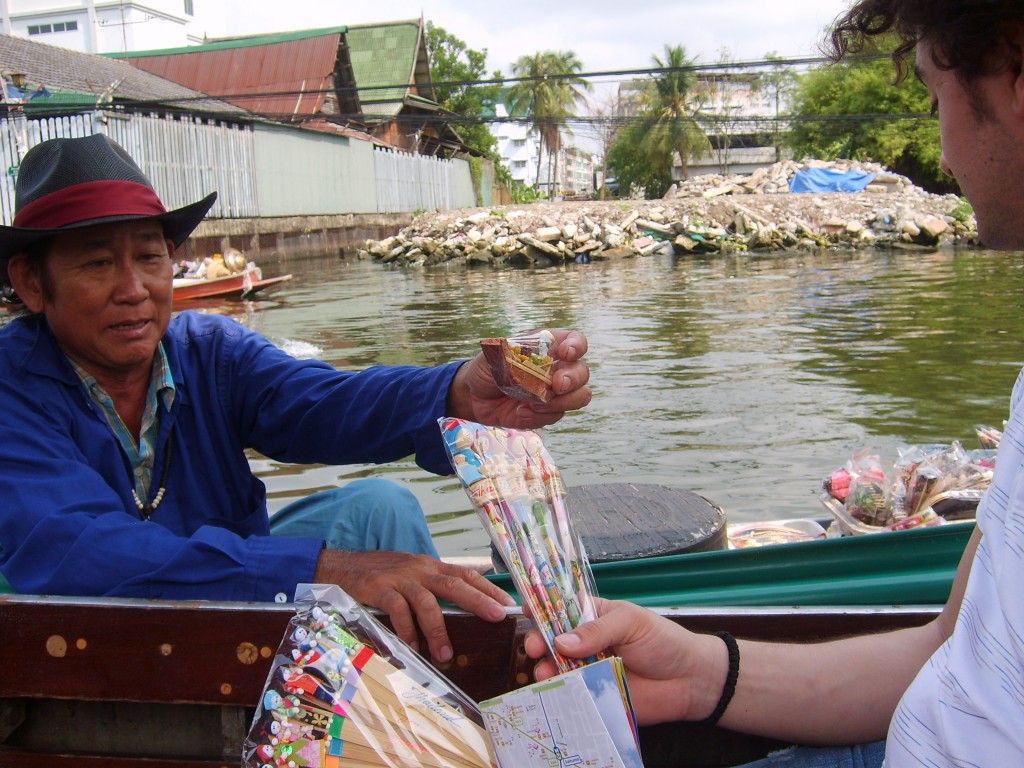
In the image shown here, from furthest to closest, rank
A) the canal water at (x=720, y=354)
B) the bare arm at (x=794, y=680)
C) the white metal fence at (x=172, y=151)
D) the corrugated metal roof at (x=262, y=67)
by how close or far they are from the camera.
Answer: the corrugated metal roof at (x=262, y=67) < the white metal fence at (x=172, y=151) < the canal water at (x=720, y=354) < the bare arm at (x=794, y=680)

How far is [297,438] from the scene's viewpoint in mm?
2289

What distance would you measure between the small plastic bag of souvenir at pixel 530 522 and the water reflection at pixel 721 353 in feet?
2.95

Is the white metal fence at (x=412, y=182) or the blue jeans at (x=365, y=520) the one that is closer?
the blue jeans at (x=365, y=520)

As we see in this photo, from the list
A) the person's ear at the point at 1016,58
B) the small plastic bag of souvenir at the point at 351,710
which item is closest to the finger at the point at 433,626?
the small plastic bag of souvenir at the point at 351,710

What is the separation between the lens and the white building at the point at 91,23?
148ft

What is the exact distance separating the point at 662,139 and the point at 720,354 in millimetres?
40767

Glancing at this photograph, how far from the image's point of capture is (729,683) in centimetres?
142

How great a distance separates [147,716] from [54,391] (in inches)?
28.6

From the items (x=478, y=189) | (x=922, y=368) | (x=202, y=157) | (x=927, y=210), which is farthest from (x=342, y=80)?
(x=922, y=368)

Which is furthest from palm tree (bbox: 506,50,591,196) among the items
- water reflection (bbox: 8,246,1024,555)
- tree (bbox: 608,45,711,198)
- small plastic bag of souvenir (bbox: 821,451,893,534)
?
small plastic bag of souvenir (bbox: 821,451,893,534)

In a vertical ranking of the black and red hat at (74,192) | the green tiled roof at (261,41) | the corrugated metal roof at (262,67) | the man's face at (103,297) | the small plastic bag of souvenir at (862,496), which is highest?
the green tiled roof at (261,41)

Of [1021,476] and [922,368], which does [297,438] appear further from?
[922,368]

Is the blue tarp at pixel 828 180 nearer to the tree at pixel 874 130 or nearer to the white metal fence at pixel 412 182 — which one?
the tree at pixel 874 130

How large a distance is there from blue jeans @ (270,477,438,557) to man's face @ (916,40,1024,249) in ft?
5.00
